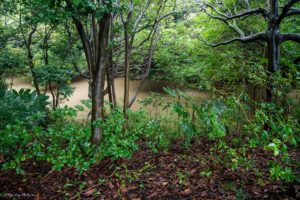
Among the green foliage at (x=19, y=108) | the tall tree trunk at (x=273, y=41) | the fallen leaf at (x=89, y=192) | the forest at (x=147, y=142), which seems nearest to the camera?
the forest at (x=147, y=142)

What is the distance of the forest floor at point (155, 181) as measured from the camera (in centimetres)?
201

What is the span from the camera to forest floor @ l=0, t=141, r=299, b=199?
201cm

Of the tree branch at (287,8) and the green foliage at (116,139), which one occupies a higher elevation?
the tree branch at (287,8)

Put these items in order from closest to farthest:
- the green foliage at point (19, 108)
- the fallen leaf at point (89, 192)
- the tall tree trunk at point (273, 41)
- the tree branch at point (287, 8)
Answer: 1. the fallen leaf at point (89, 192)
2. the green foliage at point (19, 108)
3. the tree branch at point (287, 8)
4. the tall tree trunk at point (273, 41)

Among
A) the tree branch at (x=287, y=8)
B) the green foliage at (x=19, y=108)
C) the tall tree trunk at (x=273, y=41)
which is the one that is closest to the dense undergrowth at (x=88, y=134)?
the green foliage at (x=19, y=108)

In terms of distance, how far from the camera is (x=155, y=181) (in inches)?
92.4

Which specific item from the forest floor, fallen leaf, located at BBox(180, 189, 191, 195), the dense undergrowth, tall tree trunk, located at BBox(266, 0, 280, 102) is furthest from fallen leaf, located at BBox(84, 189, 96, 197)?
tall tree trunk, located at BBox(266, 0, 280, 102)

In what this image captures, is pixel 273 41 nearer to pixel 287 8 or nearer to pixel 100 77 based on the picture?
pixel 287 8

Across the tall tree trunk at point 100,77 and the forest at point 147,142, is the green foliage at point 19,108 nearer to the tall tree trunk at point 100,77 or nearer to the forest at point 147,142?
the forest at point 147,142

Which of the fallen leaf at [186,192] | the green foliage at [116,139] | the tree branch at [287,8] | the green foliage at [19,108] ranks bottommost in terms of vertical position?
the fallen leaf at [186,192]

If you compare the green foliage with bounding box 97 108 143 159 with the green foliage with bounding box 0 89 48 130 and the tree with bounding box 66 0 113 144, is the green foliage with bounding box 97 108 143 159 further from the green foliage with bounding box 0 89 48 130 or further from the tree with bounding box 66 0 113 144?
the green foliage with bounding box 0 89 48 130

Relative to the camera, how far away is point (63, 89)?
18.1 ft

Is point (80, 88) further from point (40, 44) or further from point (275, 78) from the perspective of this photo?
point (275, 78)

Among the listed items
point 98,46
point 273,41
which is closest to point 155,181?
point 98,46
